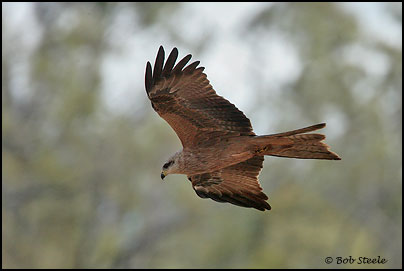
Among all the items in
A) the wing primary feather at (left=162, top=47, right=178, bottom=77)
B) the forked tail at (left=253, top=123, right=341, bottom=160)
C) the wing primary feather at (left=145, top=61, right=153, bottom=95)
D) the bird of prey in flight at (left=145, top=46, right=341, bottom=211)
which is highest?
the wing primary feather at (left=162, top=47, right=178, bottom=77)

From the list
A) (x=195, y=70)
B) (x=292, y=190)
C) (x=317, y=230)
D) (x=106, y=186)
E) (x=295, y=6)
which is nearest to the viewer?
(x=195, y=70)

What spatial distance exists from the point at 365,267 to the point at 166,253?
545 centimetres

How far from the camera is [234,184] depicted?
6535 millimetres

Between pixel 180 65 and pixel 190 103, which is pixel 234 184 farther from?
pixel 180 65

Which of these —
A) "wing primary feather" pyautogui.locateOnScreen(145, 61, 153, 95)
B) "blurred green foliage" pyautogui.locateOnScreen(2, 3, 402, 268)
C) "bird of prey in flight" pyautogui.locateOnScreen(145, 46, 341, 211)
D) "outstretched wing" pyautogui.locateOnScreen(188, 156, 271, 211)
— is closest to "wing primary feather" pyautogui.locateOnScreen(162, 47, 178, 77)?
"bird of prey in flight" pyautogui.locateOnScreen(145, 46, 341, 211)

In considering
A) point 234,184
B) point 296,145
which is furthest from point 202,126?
point 296,145

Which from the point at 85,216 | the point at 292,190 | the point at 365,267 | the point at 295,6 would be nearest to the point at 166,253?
the point at 85,216

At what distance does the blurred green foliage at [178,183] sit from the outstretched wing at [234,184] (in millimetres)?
12485

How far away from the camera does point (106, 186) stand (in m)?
22.0

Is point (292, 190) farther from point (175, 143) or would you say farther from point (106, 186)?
point (106, 186)

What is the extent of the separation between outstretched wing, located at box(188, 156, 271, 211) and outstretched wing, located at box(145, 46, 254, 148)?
20.5 inches

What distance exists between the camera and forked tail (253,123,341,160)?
555 cm

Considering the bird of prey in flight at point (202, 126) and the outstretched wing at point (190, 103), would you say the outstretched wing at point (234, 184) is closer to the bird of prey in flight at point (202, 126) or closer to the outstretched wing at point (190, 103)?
the bird of prey in flight at point (202, 126)

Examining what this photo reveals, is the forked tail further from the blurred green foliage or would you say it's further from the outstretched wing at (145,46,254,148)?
the blurred green foliage
